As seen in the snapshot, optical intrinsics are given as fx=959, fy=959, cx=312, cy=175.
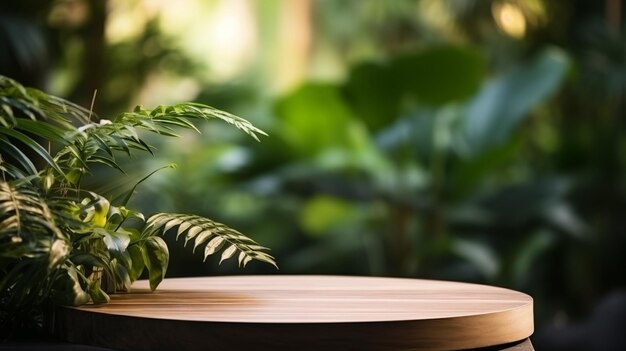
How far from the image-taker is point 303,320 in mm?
907

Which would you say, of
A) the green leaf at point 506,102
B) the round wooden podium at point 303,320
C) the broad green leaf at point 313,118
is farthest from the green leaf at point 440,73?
the round wooden podium at point 303,320

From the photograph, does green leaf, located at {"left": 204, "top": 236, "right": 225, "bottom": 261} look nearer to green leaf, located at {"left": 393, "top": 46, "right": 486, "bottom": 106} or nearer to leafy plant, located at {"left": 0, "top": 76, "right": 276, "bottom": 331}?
leafy plant, located at {"left": 0, "top": 76, "right": 276, "bottom": 331}

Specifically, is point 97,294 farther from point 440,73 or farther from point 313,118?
point 313,118

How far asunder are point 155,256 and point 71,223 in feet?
0.43

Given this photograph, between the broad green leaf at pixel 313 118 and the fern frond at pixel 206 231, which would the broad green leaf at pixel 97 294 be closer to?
the fern frond at pixel 206 231

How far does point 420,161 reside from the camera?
4.34 metres

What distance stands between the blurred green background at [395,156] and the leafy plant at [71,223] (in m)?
2.14

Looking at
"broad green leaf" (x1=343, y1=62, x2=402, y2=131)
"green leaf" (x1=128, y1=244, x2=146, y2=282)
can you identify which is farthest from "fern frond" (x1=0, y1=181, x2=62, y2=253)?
"broad green leaf" (x1=343, y1=62, x2=402, y2=131)

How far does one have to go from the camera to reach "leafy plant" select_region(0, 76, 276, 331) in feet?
3.11

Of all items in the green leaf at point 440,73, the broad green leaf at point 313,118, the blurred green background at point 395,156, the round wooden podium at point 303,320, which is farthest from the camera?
the broad green leaf at point 313,118

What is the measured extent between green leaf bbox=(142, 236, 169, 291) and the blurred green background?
2136mm

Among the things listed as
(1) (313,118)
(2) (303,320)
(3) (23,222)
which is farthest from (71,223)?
(1) (313,118)

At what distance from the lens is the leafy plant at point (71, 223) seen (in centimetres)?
95

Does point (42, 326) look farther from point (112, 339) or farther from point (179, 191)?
point (179, 191)
